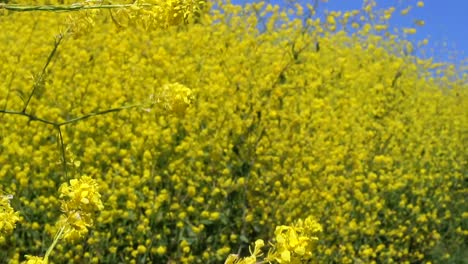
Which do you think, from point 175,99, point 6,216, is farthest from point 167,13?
point 6,216

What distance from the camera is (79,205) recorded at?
137 cm

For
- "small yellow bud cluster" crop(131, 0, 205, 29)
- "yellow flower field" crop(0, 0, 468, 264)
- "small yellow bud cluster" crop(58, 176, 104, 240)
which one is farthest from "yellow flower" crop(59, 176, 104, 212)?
"yellow flower field" crop(0, 0, 468, 264)

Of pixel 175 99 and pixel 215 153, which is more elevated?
pixel 175 99

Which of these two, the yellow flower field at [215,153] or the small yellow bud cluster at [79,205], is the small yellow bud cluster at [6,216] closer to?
the small yellow bud cluster at [79,205]

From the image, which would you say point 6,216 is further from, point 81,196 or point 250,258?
point 250,258

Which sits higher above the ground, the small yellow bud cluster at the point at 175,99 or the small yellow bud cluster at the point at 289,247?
the small yellow bud cluster at the point at 175,99

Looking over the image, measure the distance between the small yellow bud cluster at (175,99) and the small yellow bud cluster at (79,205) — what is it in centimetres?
35

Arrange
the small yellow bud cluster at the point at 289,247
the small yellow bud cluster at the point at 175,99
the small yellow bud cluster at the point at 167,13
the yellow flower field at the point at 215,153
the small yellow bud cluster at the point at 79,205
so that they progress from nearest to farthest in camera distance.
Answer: the small yellow bud cluster at the point at 289,247 → the small yellow bud cluster at the point at 79,205 → the small yellow bud cluster at the point at 167,13 → the small yellow bud cluster at the point at 175,99 → the yellow flower field at the point at 215,153

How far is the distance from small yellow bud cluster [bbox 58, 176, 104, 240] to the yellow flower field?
1.61 m

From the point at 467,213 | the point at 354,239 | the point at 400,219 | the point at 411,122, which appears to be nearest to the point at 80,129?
the point at 354,239

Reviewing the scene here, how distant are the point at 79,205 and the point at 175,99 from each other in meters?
0.39

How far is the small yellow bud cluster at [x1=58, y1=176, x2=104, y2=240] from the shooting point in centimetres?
134

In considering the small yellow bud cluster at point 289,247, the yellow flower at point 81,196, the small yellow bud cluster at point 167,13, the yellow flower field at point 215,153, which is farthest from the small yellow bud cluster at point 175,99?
the yellow flower field at point 215,153

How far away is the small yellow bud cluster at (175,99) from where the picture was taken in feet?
5.57
